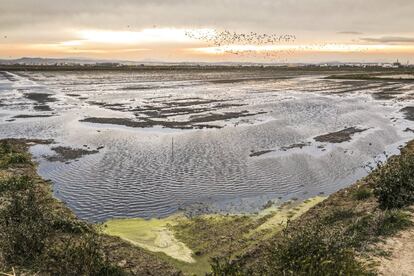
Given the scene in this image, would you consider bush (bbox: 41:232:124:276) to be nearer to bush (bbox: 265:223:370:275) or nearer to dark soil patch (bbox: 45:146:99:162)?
bush (bbox: 265:223:370:275)

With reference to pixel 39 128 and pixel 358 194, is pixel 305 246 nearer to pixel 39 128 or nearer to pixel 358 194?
pixel 358 194

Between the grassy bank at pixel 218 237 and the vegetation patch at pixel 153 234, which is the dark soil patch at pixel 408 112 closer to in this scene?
the grassy bank at pixel 218 237

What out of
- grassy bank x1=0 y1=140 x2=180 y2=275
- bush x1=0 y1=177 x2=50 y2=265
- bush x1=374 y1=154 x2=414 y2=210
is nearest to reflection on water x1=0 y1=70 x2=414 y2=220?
grassy bank x1=0 y1=140 x2=180 y2=275

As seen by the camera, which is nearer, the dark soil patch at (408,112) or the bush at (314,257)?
the bush at (314,257)

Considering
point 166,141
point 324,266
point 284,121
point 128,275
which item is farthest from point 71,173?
point 284,121

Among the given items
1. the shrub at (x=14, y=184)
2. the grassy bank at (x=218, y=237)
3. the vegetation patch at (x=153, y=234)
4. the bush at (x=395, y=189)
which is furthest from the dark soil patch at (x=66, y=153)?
the bush at (x=395, y=189)

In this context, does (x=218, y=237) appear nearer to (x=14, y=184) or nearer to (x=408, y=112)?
(x=14, y=184)
